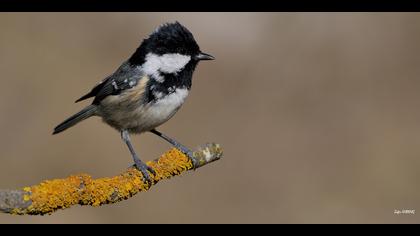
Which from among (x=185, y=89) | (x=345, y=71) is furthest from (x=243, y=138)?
(x=185, y=89)

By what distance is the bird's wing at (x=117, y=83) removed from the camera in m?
4.73

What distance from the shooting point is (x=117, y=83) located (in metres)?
4.89

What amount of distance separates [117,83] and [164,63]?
554mm

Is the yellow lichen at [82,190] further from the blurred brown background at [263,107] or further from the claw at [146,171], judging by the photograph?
the blurred brown background at [263,107]

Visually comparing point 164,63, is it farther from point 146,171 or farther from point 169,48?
point 146,171

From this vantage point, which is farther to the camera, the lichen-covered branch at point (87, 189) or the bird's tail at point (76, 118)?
the bird's tail at point (76, 118)

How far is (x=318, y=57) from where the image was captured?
353 inches

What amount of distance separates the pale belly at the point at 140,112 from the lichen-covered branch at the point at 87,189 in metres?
0.61

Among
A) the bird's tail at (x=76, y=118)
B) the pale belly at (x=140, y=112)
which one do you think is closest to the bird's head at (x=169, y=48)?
the pale belly at (x=140, y=112)

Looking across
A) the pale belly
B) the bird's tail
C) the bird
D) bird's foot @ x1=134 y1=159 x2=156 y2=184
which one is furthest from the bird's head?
bird's foot @ x1=134 y1=159 x2=156 y2=184

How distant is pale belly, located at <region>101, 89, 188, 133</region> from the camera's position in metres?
4.54

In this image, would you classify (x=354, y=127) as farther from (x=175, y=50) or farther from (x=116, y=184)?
(x=116, y=184)

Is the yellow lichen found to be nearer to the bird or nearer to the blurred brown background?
the bird

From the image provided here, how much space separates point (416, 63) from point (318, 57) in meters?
1.44
